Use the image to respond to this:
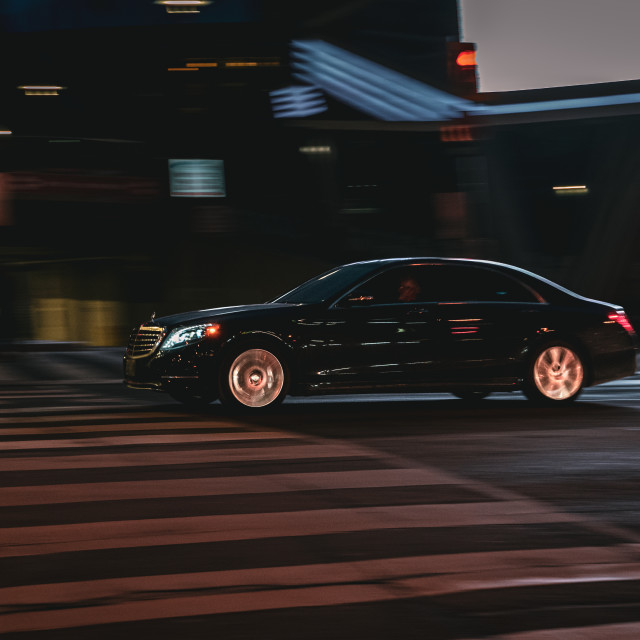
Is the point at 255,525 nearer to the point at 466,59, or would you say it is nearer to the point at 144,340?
the point at 144,340

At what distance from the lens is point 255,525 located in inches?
236

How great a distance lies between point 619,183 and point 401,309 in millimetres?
27661

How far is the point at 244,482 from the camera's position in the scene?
7.28 metres

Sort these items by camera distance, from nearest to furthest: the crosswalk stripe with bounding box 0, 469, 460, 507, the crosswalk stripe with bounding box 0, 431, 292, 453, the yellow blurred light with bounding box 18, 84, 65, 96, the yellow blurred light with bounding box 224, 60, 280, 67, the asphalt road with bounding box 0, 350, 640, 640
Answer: the asphalt road with bounding box 0, 350, 640, 640 < the crosswalk stripe with bounding box 0, 469, 460, 507 < the crosswalk stripe with bounding box 0, 431, 292, 453 < the yellow blurred light with bounding box 18, 84, 65, 96 < the yellow blurred light with bounding box 224, 60, 280, 67

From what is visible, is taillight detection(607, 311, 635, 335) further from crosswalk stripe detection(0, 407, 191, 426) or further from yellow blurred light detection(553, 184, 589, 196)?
yellow blurred light detection(553, 184, 589, 196)

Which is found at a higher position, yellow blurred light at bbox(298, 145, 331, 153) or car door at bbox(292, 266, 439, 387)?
yellow blurred light at bbox(298, 145, 331, 153)

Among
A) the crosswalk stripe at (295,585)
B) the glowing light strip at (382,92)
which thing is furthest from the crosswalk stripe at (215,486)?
the glowing light strip at (382,92)

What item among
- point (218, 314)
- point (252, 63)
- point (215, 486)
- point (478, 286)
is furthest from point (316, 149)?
point (215, 486)

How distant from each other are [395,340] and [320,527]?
5546mm

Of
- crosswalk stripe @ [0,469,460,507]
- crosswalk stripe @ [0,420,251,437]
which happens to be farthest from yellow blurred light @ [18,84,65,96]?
crosswalk stripe @ [0,469,460,507]

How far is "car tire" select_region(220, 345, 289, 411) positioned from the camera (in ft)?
36.2

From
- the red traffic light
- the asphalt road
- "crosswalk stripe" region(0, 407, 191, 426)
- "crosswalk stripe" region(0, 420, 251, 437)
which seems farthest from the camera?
the red traffic light

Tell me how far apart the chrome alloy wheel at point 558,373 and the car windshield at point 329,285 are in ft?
6.30

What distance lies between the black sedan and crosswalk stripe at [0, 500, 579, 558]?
473 cm
